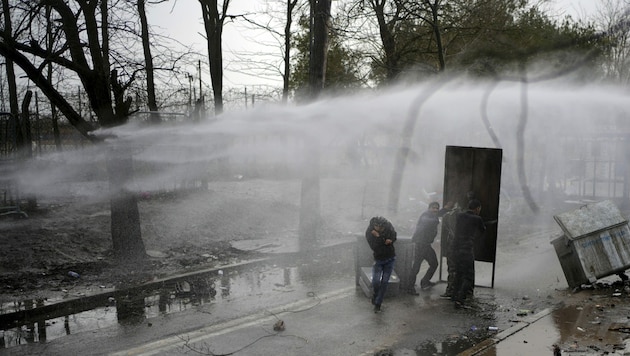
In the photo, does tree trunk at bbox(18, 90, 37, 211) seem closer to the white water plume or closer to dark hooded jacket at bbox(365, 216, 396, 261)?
the white water plume

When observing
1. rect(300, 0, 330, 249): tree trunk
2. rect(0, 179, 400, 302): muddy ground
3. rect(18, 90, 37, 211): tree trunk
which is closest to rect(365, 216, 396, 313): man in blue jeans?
rect(0, 179, 400, 302): muddy ground

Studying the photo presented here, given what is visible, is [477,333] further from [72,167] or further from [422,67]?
[72,167]

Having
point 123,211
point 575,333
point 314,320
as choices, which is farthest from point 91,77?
point 575,333

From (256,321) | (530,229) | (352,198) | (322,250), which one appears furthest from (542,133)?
(256,321)

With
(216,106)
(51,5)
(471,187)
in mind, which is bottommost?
(471,187)

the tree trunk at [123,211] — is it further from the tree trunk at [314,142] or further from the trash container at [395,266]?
the trash container at [395,266]

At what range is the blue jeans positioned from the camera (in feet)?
26.6

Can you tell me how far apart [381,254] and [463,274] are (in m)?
1.46

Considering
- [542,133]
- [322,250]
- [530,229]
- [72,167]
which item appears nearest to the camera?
[322,250]

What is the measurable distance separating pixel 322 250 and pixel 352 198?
21.3ft

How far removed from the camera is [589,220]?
8945 millimetres

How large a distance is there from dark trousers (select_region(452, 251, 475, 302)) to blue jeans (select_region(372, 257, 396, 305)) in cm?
114

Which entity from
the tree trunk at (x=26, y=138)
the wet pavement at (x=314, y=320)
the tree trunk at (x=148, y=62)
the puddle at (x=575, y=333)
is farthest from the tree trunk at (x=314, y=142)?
the tree trunk at (x=26, y=138)

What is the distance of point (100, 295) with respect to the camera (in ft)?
28.2
